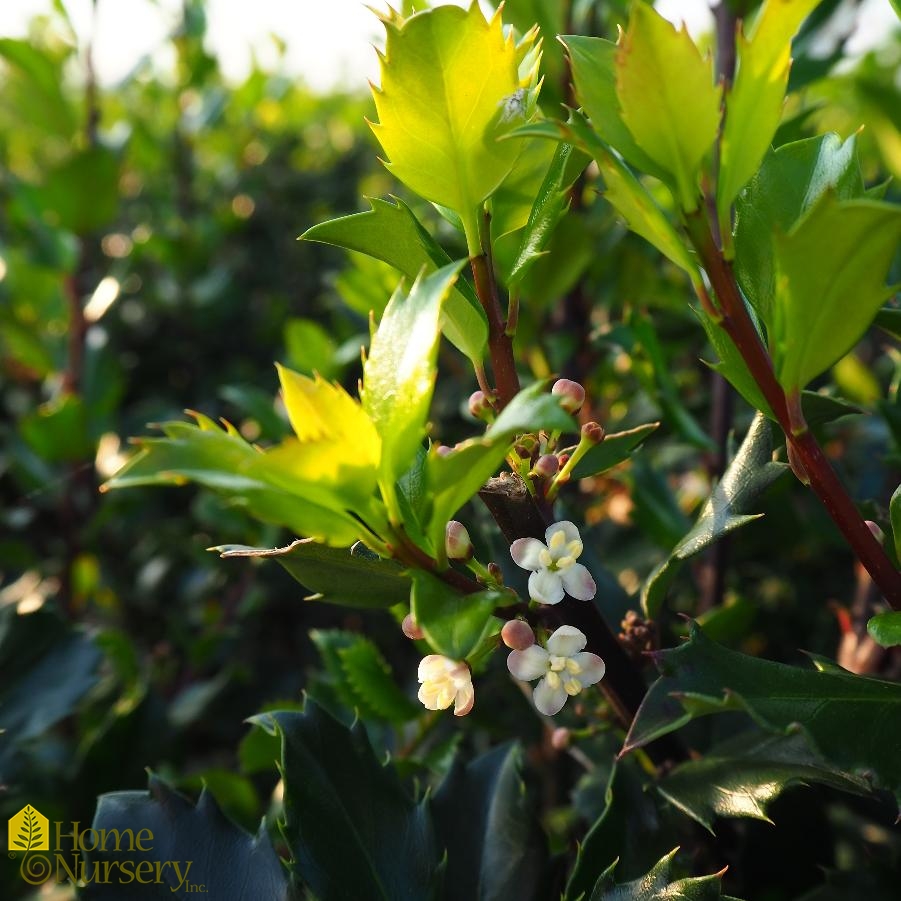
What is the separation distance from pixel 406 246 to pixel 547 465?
0.20 metres

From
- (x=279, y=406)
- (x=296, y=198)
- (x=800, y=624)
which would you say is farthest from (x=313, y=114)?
(x=800, y=624)

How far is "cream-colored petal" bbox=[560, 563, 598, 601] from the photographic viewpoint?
577 mm

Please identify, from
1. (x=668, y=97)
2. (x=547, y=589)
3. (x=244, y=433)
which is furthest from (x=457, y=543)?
(x=244, y=433)

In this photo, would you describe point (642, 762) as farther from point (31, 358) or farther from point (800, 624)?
point (31, 358)

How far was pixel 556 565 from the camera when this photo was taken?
58 centimetres

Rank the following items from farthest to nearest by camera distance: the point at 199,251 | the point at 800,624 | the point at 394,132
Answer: the point at 199,251 → the point at 800,624 → the point at 394,132

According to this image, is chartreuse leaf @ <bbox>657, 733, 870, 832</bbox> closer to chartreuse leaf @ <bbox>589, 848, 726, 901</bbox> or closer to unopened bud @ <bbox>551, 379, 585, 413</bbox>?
chartreuse leaf @ <bbox>589, 848, 726, 901</bbox>

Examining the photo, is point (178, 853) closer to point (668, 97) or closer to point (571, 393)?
point (571, 393)

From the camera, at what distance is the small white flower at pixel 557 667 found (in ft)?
1.90

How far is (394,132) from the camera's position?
0.61 meters

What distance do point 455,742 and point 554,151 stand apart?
24.7 inches

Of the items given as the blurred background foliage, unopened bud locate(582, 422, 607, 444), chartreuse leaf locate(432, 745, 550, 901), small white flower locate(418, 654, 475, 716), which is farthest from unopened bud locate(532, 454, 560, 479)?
chartreuse leaf locate(432, 745, 550, 901)

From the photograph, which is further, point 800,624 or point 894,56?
point 894,56

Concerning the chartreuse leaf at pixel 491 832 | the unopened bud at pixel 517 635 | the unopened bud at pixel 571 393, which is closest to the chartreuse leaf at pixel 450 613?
the unopened bud at pixel 517 635
